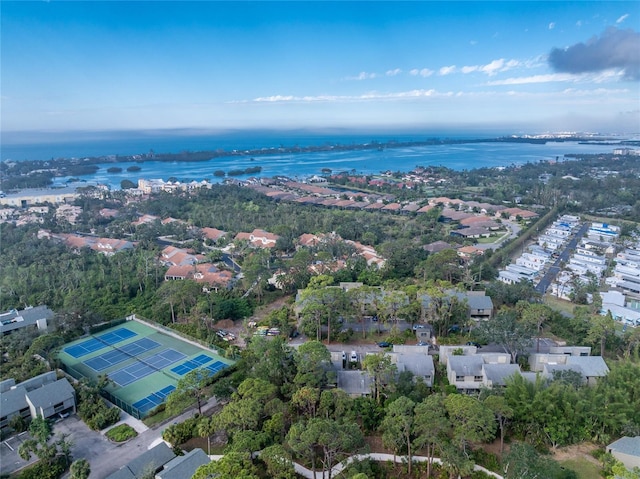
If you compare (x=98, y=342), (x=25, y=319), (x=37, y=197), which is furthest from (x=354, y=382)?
(x=37, y=197)

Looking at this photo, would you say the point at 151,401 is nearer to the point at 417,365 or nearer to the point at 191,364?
the point at 191,364

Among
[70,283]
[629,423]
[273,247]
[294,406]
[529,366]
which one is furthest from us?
[273,247]

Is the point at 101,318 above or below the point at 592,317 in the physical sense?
below

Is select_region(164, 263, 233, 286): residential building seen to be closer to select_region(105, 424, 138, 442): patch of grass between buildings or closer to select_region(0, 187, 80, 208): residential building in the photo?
select_region(105, 424, 138, 442): patch of grass between buildings

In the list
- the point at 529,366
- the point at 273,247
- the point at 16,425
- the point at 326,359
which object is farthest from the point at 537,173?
the point at 16,425

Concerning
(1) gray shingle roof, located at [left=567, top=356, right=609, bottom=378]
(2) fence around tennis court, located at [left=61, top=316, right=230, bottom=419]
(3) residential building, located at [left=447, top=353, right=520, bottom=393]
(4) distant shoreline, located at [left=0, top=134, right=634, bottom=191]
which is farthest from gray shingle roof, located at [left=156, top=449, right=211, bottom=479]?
(4) distant shoreline, located at [left=0, top=134, right=634, bottom=191]

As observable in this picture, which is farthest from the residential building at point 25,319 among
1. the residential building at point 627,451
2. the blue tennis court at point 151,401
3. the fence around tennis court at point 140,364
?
the residential building at point 627,451

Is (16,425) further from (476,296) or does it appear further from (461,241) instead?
(461,241)

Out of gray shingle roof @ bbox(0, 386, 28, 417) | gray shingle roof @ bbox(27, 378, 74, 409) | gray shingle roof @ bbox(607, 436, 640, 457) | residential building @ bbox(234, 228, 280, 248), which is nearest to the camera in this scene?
gray shingle roof @ bbox(607, 436, 640, 457)
